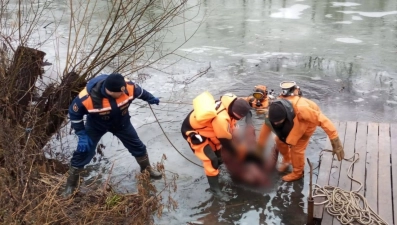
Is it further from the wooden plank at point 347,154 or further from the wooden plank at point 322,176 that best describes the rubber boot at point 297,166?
the wooden plank at point 347,154

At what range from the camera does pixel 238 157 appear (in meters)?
4.87

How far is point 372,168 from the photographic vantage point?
14.9 ft

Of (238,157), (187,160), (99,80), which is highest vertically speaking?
(99,80)

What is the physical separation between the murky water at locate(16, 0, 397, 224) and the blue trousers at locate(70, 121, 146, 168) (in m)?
0.44

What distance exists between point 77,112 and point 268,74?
4578mm

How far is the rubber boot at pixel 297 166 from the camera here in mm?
4662

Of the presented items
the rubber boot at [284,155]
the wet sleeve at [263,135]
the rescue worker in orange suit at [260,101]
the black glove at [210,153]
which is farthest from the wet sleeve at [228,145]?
the rescue worker in orange suit at [260,101]

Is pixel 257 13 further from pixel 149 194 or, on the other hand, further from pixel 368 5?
pixel 149 194

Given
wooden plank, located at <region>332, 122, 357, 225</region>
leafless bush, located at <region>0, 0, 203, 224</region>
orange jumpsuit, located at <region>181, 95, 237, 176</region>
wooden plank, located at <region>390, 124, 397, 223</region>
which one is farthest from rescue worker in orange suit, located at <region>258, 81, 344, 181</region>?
leafless bush, located at <region>0, 0, 203, 224</region>

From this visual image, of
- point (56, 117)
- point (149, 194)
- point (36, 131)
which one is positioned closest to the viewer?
point (149, 194)

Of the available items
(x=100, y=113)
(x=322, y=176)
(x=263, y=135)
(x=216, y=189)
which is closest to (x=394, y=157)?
(x=322, y=176)

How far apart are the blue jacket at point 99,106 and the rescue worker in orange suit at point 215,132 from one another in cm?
68

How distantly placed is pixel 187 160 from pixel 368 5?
30.6 feet

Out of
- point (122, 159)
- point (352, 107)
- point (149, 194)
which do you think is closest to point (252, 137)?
point (149, 194)
